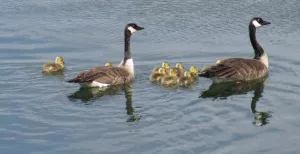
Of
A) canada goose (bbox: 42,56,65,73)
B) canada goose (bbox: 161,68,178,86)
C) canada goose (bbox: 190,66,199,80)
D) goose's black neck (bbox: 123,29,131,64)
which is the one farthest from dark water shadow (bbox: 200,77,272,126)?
canada goose (bbox: 42,56,65,73)

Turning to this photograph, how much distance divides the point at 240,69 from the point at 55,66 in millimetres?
3611

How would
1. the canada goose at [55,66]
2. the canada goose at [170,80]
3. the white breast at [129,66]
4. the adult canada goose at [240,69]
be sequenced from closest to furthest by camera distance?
the canada goose at [170,80] → the adult canada goose at [240,69] → the white breast at [129,66] → the canada goose at [55,66]

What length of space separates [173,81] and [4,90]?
3055 millimetres

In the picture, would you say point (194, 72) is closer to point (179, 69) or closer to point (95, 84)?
point (179, 69)

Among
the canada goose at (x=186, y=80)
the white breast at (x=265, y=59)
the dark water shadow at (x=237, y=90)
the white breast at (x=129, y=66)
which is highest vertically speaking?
the white breast at (x=129, y=66)

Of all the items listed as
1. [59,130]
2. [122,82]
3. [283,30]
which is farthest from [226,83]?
[59,130]

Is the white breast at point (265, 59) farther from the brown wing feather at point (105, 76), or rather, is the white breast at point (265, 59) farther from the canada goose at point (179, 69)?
the brown wing feather at point (105, 76)

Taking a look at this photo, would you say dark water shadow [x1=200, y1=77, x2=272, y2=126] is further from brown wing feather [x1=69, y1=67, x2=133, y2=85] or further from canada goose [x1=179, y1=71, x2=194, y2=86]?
brown wing feather [x1=69, y1=67, x2=133, y2=85]

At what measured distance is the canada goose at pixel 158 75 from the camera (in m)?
12.3

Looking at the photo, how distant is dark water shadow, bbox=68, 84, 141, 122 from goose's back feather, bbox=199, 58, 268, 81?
1454 mm

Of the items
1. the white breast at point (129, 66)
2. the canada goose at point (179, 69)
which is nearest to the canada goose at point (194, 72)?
the canada goose at point (179, 69)

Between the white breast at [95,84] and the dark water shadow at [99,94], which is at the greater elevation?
the white breast at [95,84]

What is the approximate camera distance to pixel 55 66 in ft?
42.7

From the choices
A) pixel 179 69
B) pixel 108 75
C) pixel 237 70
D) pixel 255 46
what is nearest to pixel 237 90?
pixel 237 70
